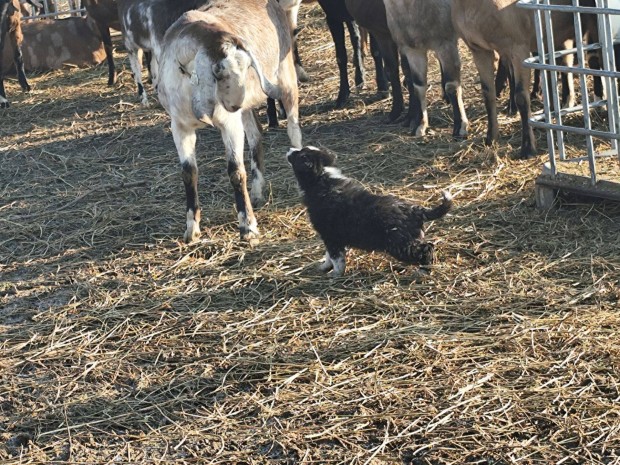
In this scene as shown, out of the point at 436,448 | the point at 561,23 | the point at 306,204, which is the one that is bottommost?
the point at 436,448

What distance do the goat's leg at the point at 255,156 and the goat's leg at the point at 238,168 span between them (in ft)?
2.50

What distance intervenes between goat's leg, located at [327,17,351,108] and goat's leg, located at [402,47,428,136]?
148cm

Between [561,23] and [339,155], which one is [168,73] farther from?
[561,23]

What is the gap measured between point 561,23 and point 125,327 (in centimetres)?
416

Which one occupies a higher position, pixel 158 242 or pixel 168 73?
pixel 168 73

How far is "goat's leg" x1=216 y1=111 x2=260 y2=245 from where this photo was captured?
22.7ft

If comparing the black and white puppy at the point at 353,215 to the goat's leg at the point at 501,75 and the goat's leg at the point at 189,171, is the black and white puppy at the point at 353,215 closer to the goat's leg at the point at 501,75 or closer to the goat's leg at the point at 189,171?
the goat's leg at the point at 189,171

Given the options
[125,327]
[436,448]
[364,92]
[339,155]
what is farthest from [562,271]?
[364,92]

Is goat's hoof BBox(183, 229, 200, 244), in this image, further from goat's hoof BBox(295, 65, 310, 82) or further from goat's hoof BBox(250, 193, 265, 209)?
goat's hoof BBox(295, 65, 310, 82)

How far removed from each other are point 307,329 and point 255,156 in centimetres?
277

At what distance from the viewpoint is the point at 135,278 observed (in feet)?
21.9

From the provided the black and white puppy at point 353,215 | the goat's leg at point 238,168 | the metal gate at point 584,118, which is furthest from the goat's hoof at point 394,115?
the black and white puppy at point 353,215

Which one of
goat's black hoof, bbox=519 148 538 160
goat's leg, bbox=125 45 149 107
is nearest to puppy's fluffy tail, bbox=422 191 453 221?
goat's black hoof, bbox=519 148 538 160

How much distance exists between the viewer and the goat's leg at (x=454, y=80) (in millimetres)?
8805
